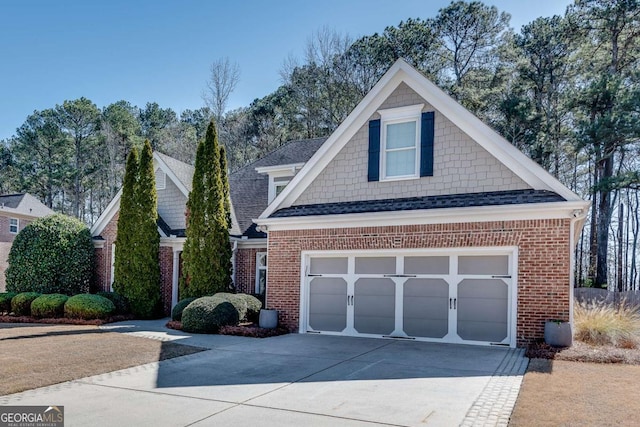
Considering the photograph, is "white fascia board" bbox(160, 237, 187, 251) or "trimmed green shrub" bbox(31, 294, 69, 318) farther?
"white fascia board" bbox(160, 237, 187, 251)

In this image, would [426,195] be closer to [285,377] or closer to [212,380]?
[285,377]

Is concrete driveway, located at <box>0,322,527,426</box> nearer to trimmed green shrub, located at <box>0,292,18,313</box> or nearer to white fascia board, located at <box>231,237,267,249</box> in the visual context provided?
white fascia board, located at <box>231,237,267,249</box>

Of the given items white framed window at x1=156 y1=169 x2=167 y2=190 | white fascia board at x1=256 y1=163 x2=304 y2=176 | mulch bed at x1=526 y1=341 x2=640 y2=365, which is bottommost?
mulch bed at x1=526 y1=341 x2=640 y2=365

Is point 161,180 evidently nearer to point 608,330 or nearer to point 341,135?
point 341,135

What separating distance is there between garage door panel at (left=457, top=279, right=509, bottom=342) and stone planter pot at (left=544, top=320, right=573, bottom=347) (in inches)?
40.6

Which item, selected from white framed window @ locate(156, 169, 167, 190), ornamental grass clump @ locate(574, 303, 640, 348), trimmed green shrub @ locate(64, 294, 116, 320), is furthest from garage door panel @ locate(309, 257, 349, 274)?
white framed window @ locate(156, 169, 167, 190)

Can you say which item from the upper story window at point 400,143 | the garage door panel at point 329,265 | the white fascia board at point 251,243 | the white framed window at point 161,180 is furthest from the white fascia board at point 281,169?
the garage door panel at point 329,265

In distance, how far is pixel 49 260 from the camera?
18516 mm

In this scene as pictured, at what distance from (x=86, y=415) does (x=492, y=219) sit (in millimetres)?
8795

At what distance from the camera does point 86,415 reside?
5.77m

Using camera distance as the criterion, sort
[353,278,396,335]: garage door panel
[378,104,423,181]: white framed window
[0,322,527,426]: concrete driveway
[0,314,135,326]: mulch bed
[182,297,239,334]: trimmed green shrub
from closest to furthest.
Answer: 1. [0,322,527,426]: concrete driveway
2. [353,278,396,335]: garage door panel
3. [378,104,423,181]: white framed window
4. [182,297,239,334]: trimmed green shrub
5. [0,314,135,326]: mulch bed

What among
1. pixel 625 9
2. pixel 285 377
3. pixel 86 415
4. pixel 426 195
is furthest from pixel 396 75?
pixel 625 9

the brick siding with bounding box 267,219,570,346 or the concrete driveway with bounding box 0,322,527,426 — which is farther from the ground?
the brick siding with bounding box 267,219,570,346

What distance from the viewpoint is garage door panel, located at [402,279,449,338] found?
449 inches
